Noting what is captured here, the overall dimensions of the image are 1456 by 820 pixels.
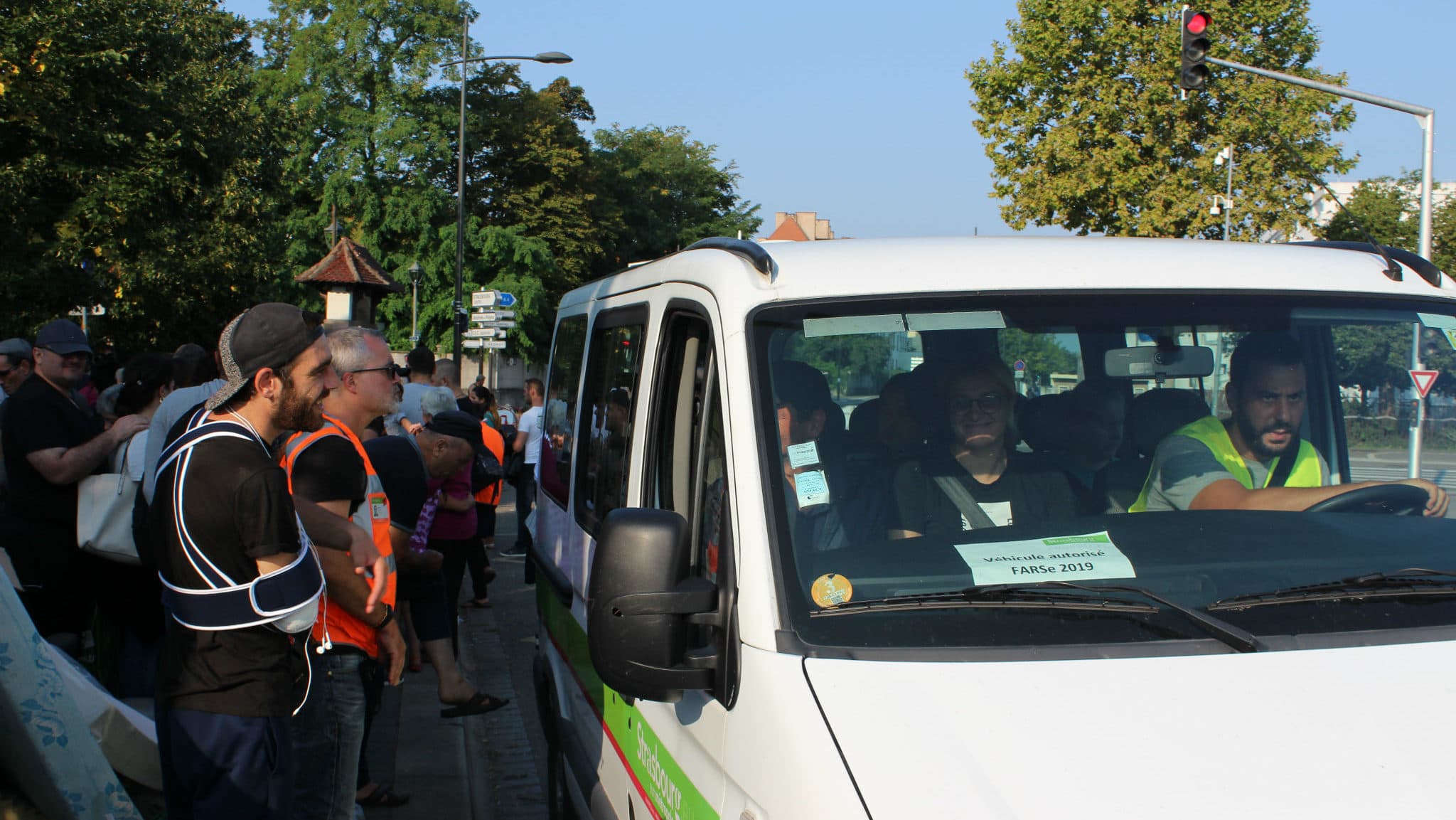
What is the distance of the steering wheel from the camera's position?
107 inches

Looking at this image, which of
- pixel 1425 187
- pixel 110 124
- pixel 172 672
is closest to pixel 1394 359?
pixel 172 672

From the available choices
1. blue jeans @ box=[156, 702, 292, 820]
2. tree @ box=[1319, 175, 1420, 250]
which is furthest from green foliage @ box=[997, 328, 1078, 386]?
tree @ box=[1319, 175, 1420, 250]

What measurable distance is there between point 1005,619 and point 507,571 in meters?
11.0

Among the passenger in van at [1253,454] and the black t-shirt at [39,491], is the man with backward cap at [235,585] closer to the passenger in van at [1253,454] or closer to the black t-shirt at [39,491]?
the passenger in van at [1253,454]

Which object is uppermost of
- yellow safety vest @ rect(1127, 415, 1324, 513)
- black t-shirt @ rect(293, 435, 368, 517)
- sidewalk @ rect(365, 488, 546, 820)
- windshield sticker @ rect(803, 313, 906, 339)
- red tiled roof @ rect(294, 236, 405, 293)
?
red tiled roof @ rect(294, 236, 405, 293)

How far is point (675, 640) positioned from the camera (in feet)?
7.72

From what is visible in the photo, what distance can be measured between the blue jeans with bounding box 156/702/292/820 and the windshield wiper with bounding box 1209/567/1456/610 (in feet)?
7.31

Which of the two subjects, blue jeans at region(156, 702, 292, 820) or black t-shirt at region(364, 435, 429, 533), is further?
black t-shirt at region(364, 435, 429, 533)

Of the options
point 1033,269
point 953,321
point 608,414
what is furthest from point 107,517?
point 1033,269

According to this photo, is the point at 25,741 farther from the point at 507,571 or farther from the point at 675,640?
the point at 507,571

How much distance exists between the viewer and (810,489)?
2486mm

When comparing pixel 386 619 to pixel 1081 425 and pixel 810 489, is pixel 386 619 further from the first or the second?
pixel 1081 425

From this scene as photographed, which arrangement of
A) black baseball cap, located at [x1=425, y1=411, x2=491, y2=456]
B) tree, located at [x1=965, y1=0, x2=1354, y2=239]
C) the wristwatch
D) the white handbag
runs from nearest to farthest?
the wristwatch
the white handbag
black baseball cap, located at [x1=425, y1=411, x2=491, y2=456]
tree, located at [x1=965, y1=0, x2=1354, y2=239]

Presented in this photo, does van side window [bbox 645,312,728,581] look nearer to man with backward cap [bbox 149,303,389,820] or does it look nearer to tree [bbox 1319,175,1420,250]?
man with backward cap [bbox 149,303,389,820]
